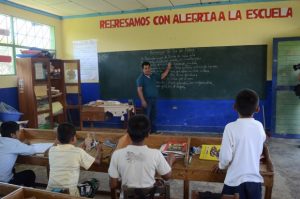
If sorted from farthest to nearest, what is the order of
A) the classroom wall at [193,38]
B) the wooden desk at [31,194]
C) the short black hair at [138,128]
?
the classroom wall at [193,38] → the short black hair at [138,128] → the wooden desk at [31,194]

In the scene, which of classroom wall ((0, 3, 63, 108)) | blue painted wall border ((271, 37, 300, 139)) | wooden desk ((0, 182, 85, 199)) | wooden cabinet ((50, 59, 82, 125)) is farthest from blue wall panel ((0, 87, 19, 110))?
blue painted wall border ((271, 37, 300, 139))

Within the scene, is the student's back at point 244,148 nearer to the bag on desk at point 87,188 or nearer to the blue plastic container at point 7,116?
the bag on desk at point 87,188

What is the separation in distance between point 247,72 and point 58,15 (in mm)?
4216

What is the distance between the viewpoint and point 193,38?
208 inches

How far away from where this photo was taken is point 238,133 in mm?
1654

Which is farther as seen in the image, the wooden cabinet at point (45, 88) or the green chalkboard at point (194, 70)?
the green chalkboard at point (194, 70)

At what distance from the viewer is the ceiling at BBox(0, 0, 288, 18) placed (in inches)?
187

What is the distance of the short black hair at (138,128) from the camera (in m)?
1.61

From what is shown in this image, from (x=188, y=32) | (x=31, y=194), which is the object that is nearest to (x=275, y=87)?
(x=188, y=32)

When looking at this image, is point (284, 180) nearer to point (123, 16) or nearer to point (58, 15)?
point (123, 16)

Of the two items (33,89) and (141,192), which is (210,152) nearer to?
(141,192)

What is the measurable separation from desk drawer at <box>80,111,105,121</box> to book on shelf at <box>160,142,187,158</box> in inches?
125

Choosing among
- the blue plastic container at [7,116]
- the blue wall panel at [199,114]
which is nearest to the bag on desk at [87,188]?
the blue plastic container at [7,116]

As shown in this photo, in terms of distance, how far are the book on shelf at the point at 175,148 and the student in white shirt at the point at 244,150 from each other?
53cm
